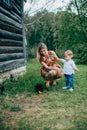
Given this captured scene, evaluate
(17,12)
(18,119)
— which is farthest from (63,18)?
(18,119)

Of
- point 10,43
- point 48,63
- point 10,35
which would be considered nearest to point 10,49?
point 10,43

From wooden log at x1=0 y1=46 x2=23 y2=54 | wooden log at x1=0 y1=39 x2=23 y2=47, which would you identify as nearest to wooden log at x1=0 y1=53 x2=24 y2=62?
wooden log at x1=0 y1=46 x2=23 y2=54

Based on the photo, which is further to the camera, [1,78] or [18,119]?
[1,78]

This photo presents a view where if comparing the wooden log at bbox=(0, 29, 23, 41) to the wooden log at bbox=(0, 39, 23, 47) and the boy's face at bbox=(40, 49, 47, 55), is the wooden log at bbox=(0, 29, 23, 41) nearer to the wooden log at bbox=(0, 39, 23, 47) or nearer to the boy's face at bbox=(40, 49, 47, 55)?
the wooden log at bbox=(0, 39, 23, 47)

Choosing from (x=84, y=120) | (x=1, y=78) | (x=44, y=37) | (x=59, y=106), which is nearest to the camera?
(x=84, y=120)

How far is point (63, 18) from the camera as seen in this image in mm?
26891

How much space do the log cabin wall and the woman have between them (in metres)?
1.56

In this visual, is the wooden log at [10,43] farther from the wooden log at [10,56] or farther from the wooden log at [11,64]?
the wooden log at [11,64]

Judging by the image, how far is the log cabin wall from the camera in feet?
32.2

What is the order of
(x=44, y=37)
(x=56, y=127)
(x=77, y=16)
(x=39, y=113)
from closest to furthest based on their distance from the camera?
(x=56, y=127)
(x=39, y=113)
(x=77, y=16)
(x=44, y=37)

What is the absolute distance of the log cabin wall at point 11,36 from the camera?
9.83 meters

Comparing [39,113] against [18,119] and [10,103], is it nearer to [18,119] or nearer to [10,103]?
[18,119]

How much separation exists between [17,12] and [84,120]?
8.11 metres

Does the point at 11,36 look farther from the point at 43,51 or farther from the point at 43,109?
the point at 43,109
